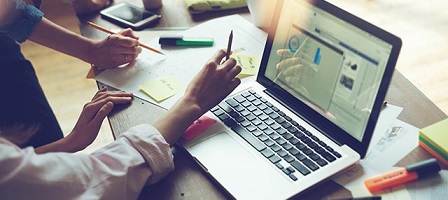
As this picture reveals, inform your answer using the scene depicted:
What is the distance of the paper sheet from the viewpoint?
40.1 inches

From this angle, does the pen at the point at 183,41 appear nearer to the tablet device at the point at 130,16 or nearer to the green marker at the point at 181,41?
the green marker at the point at 181,41

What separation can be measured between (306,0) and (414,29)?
70.0 inches

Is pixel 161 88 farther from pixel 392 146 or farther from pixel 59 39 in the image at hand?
pixel 392 146

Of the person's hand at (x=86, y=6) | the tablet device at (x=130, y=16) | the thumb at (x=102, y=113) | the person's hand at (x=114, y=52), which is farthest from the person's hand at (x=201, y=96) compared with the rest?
the person's hand at (x=86, y=6)

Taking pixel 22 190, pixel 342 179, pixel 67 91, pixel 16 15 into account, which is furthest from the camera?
pixel 67 91

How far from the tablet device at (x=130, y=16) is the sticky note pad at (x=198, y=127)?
0.44 metres

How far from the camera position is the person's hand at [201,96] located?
825mm

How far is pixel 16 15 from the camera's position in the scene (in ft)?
3.45

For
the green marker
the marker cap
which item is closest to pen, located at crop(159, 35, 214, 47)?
the green marker

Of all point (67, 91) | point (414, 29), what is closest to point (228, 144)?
point (67, 91)

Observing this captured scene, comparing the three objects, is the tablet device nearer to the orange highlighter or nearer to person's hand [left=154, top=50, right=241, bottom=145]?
person's hand [left=154, top=50, right=241, bottom=145]

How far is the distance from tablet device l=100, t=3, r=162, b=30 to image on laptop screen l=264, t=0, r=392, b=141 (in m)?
0.44

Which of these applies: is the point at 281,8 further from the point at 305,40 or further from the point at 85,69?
the point at 85,69

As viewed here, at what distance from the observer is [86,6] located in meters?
1.26
